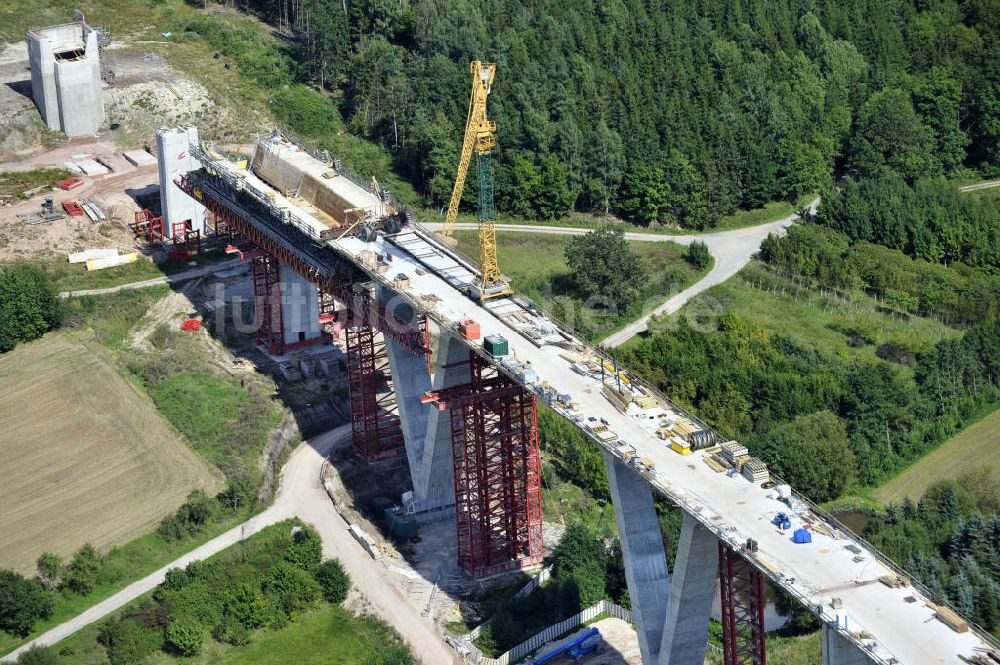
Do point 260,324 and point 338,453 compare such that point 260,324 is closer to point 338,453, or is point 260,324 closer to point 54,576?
point 338,453

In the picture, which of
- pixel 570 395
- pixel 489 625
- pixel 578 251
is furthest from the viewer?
pixel 578 251

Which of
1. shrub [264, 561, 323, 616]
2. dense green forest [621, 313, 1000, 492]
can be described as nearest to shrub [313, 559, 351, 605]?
shrub [264, 561, 323, 616]

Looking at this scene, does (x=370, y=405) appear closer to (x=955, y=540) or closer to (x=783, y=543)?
(x=955, y=540)

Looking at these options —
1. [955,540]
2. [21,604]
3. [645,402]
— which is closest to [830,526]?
[645,402]

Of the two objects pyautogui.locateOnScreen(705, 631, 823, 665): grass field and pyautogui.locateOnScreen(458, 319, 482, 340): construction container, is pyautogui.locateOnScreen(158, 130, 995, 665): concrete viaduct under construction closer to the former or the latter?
pyautogui.locateOnScreen(458, 319, 482, 340): construction container

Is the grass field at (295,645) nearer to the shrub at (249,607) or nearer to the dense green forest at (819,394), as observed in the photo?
the shrub at (249,607)

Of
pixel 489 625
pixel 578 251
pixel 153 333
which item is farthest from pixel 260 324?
pixel 489 625

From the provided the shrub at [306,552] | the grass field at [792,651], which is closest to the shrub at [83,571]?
the shrub at [306,552]
